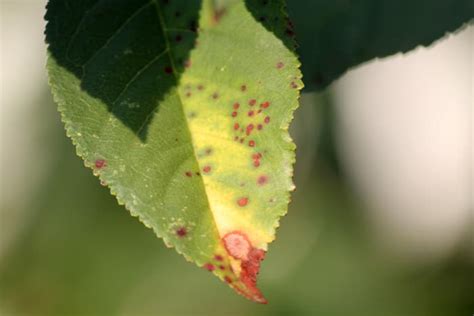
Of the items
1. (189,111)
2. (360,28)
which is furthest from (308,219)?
(189,111)

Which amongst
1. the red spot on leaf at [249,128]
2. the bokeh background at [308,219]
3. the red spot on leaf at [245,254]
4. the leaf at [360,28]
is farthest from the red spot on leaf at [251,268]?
the bokeh background at [308,219]

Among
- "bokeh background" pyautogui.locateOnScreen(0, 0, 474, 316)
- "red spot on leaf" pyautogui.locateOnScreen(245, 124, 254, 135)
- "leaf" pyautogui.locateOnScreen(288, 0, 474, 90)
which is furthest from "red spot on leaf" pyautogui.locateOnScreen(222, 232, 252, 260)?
"bokeh background" pyautogui.locateOnScreen(0, 0, 474, 316)

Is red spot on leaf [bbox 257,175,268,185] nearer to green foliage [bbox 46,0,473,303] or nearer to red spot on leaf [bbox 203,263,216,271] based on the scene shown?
green foliage [bbox 46,0,473,303]

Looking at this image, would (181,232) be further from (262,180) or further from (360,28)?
(360,28)

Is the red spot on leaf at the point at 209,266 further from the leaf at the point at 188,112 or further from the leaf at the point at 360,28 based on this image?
the leaf at the point at 360,28

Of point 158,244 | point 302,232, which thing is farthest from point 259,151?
point 302,232

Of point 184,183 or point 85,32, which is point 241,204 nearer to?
point 184,183
